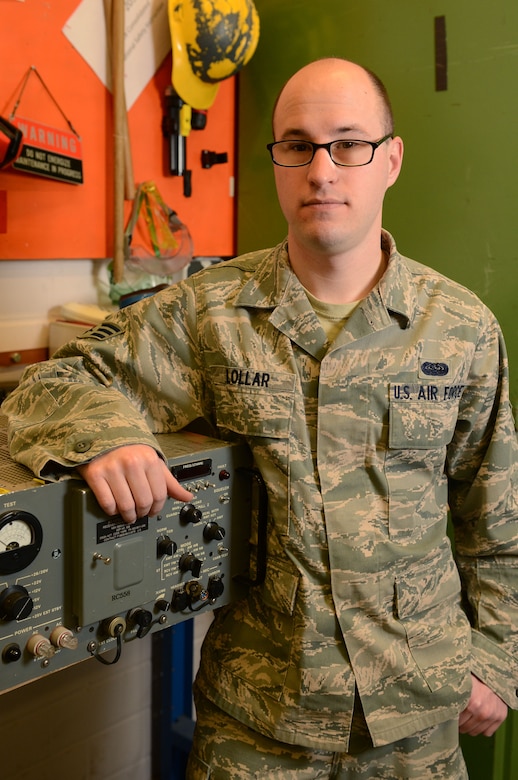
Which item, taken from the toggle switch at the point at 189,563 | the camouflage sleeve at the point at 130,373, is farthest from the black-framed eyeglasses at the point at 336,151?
the toggle switch at the point at 189,563

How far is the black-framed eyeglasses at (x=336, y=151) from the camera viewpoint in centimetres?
132

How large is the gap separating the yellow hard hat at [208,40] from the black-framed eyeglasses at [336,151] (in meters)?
0.93

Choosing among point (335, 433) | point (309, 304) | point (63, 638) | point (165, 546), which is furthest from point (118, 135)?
point (63, 638)

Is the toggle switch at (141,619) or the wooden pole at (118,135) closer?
the toggle switch at (141,619)

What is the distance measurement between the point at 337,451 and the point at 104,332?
465mm

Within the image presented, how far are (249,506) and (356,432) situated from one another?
9.0 inches

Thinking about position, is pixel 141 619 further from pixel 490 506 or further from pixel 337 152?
pixel 337 152

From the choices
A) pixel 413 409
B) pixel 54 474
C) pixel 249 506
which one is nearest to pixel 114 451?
pixel 54 474

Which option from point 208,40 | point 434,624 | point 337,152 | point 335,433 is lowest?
point 434,624

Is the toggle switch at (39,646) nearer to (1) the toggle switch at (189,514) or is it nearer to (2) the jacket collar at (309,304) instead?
(1) the toggle switch at (189,514)

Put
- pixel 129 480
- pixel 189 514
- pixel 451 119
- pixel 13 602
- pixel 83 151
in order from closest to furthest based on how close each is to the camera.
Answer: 1. pixel 13 602
2. pixel 129 480
3. pixel 189 514
4. pixel 451 119
5. pixel 83 151

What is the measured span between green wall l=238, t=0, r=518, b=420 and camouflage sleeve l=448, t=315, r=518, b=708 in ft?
1.43

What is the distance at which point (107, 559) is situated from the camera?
114 centimetres

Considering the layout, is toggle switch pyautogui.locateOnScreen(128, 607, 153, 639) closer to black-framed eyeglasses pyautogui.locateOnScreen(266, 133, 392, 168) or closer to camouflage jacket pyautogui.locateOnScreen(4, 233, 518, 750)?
camouflage jacket pyautogui.locateOnScreen(4, 233, 518, 750)
